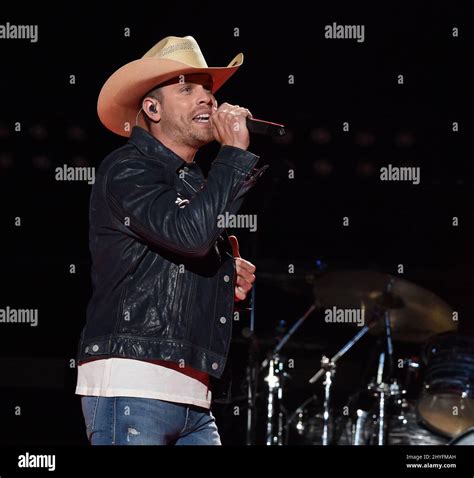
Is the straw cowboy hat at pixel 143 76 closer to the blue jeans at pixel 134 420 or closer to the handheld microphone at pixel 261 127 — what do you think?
the handheld microphone at pixel 261 127

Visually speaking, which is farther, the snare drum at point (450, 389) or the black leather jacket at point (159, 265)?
the snare drum at point (450, 389)

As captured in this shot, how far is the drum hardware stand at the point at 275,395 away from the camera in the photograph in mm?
4699

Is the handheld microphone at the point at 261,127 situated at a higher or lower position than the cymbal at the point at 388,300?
higher

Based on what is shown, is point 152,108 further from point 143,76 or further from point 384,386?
point 384,386

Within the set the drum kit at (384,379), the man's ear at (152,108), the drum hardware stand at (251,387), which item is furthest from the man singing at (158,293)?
the drum kit at (384,379)

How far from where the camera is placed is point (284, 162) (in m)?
5.17

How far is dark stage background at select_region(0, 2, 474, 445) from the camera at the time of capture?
15.8 feet

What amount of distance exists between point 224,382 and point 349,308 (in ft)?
9.10

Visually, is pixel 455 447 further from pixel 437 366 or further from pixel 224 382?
pixel 437 366

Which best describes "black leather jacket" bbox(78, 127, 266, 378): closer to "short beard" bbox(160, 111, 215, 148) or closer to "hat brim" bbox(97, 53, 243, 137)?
"short beard" bbox(160, 111, 215, 148)

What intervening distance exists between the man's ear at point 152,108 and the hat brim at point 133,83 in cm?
4

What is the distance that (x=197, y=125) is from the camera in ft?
7.73

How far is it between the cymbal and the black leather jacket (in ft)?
8.82

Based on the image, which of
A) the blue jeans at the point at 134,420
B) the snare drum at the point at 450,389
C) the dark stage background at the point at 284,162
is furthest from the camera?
the dark stage background at the point at 284,162
